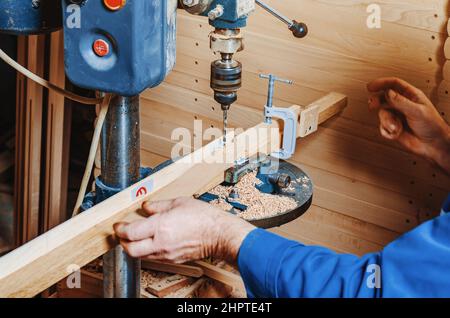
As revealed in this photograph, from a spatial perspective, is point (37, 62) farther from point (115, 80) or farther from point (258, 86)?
point (115, 80)

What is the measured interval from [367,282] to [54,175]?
153cm

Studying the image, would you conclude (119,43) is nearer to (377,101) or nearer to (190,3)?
(190,3)

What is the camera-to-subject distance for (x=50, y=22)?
1197 millimetres

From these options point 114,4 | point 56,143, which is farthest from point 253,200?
point 56,143

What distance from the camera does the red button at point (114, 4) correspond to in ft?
3.38

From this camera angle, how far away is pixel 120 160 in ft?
4.15

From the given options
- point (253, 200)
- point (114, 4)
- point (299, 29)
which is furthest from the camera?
point (299, 29)

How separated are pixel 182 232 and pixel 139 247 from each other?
0.09 meters

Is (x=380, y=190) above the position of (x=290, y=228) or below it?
above

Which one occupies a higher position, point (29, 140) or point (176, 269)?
point (29, 140)

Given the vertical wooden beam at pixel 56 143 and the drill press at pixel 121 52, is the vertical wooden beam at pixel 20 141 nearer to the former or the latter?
the vertical wooden beam at pixel 56 143

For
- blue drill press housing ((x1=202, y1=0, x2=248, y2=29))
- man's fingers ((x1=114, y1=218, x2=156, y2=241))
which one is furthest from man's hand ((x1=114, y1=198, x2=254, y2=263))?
blue drill press housing ((x1=202, y1=0, x2=248, y2=29))

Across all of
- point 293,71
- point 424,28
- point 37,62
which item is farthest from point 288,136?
point 37,62

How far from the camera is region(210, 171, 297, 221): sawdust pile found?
1.37 m
